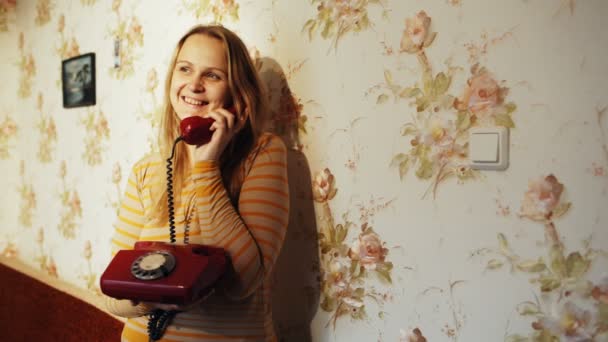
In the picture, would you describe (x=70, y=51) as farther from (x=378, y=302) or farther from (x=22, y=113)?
(x=378, y=302)

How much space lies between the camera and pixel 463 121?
0.86m

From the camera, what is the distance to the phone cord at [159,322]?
956 millimetres

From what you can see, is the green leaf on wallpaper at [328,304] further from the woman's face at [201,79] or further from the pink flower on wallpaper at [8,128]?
the pink flower on wallpaper at [8,128]

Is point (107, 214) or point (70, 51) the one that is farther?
point (70, 51)

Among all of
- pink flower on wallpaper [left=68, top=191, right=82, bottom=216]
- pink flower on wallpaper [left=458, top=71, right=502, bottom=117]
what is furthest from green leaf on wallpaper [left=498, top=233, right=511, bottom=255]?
pink flower on wallpaper [left=68, top=191, right=82, bottom=216]

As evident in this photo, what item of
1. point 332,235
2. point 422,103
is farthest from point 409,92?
point 332,235

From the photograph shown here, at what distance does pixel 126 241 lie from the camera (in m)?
1.09

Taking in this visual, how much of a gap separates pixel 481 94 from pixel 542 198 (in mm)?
213

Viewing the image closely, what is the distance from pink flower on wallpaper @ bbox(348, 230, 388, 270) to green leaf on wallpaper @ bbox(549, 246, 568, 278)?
0.33 m

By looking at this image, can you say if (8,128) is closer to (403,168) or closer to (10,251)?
(10,251)

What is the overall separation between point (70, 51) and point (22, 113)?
661 millimetres

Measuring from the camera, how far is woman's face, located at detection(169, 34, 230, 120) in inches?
39.4

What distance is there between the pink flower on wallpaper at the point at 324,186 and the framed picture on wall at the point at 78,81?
1.17 m

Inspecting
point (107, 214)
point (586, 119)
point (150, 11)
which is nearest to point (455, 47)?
point (586, 119)
